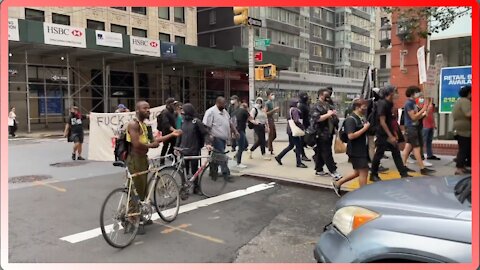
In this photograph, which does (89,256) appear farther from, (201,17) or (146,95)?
(201,17)

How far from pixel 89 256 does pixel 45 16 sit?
83.0 feet

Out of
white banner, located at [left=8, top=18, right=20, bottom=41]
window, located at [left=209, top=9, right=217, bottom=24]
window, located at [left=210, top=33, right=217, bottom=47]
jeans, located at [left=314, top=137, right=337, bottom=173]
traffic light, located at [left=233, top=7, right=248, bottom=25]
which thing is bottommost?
jeans, located at [left=314, top=137, right=337, bottom=173]

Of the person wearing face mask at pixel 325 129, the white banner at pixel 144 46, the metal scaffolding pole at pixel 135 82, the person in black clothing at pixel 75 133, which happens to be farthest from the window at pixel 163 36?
the person wearing face mask at pixel 325 129

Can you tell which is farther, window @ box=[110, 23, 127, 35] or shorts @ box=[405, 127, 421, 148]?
window @ box=[110, 23, 127, 35]

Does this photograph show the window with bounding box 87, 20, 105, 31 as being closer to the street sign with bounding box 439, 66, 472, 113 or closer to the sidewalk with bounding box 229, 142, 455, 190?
the sidewalk with bounding box 229, 142, 455, 190

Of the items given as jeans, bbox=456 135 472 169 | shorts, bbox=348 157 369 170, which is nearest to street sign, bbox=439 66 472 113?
jeans, bbox=456 135 472 169

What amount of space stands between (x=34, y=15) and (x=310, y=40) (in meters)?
41.7

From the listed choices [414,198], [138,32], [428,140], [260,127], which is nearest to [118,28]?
[138,32]

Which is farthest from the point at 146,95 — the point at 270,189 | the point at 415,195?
the point at 415,195

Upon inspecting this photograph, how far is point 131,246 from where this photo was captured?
16.2 feet

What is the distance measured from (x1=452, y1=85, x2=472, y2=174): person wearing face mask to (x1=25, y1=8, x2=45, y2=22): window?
24866mm

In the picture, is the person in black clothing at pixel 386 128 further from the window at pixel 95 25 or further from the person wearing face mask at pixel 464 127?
the window at pixel 95 25

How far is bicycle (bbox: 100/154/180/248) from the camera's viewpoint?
15.8 ft

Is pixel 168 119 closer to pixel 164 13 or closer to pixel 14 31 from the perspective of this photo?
pixel 14 31
